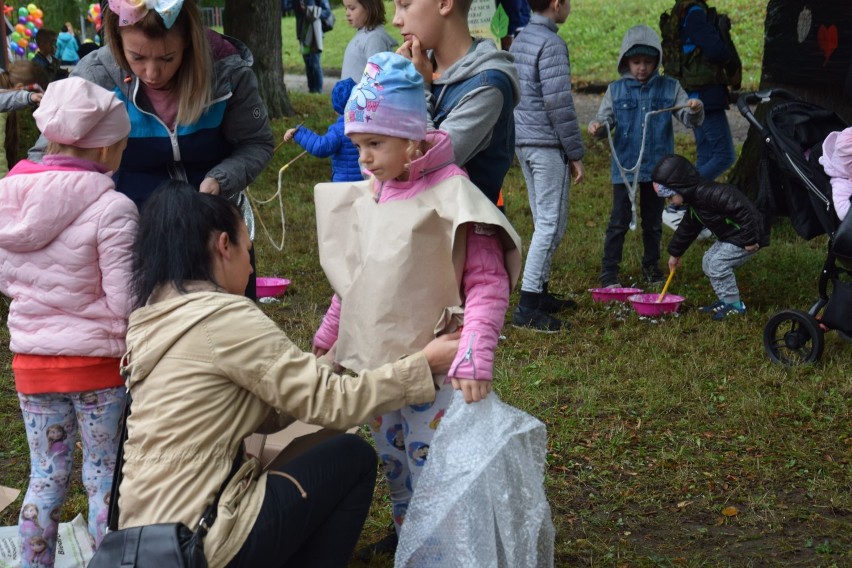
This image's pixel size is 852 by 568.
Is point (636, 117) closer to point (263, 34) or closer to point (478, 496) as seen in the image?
point (478, 496)

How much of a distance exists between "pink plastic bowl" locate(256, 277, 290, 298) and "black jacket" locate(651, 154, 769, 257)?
2.37 m

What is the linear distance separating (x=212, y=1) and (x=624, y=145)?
1633 centimetres

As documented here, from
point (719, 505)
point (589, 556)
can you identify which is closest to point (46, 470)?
point (589, 556)

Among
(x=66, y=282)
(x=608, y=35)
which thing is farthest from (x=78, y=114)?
(x=608, y=35)

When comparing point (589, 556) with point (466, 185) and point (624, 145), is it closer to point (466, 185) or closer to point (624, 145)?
point (466, 185)

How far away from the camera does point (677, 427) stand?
4.43m

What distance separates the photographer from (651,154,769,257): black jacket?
565 cm

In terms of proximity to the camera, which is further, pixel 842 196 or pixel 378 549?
pixel 842 196

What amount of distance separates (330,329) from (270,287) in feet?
12.0

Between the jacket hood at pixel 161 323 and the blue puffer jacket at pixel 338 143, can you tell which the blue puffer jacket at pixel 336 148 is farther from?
the jacket hood at pixel 161 323

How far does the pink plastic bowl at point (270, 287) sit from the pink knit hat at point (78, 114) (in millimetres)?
3712

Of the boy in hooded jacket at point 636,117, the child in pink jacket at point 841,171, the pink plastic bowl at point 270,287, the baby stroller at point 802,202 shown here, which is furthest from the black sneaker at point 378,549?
the boy in hooded jacket at point 636,117

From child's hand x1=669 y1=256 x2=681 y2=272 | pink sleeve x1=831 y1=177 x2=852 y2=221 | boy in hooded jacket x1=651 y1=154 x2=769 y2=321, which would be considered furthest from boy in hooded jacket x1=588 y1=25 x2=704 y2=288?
pink sleeve x1=831 y1=177 x2=852 y2=221

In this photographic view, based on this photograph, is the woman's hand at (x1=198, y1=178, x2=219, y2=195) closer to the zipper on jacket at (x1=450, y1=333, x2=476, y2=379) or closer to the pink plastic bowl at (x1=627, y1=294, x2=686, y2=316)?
the zipper on jacket at (x1=450, y1=333, x2=476, y2=379)
